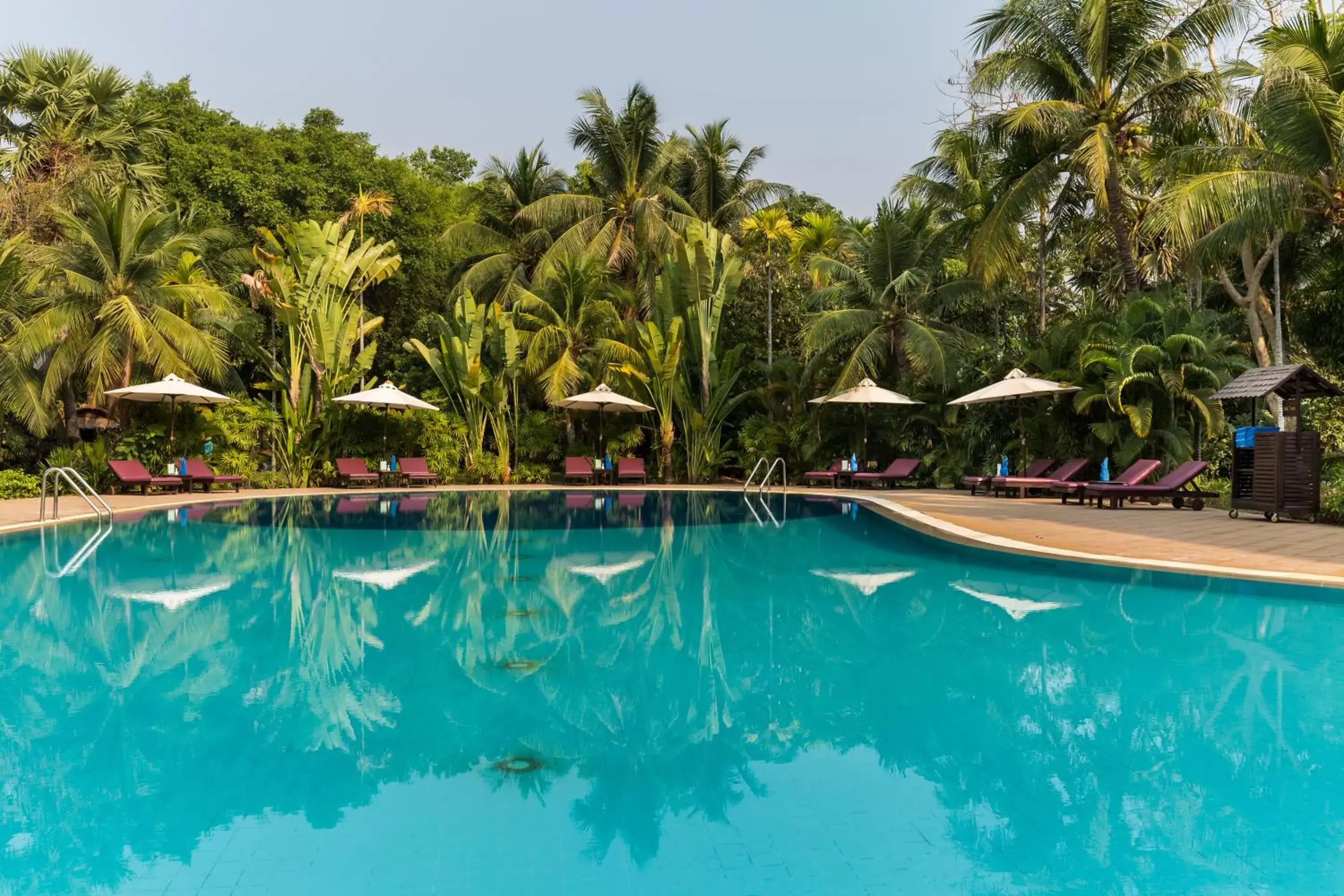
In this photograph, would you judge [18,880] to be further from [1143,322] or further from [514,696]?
[1143,322]

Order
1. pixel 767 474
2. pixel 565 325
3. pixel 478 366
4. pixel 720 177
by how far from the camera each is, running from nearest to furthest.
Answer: pixel 767 474, pixel 478 366, pixel 565 325, pixel 720 177

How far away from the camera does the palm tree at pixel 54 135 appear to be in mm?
19359

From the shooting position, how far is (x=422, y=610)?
7.36m

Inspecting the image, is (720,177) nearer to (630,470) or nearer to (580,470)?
(630,470)

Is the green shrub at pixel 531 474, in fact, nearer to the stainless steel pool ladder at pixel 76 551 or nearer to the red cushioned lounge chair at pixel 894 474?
the red cushioned lounge chair at pixel 894 474

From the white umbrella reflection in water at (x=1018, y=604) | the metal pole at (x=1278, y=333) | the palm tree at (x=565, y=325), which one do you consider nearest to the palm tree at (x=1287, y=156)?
the metal pole at (x=1278, y=333)

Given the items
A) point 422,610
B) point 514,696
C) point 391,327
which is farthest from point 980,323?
point 514,696

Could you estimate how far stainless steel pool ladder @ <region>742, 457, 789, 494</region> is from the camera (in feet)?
60.4

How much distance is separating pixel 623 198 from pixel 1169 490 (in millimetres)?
15448

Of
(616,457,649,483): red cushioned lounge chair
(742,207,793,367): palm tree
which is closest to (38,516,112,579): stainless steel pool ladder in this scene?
(616,457,649,483): red cushioned lounge chair

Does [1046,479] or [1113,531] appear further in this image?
[1046,479]

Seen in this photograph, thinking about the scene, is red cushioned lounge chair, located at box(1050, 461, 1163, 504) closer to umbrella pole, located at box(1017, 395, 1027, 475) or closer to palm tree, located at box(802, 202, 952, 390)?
umbrella pole, located at box(1017, 395, 1027, 475)

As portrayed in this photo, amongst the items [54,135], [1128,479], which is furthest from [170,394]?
[1128,479]

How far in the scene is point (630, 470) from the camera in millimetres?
21625
